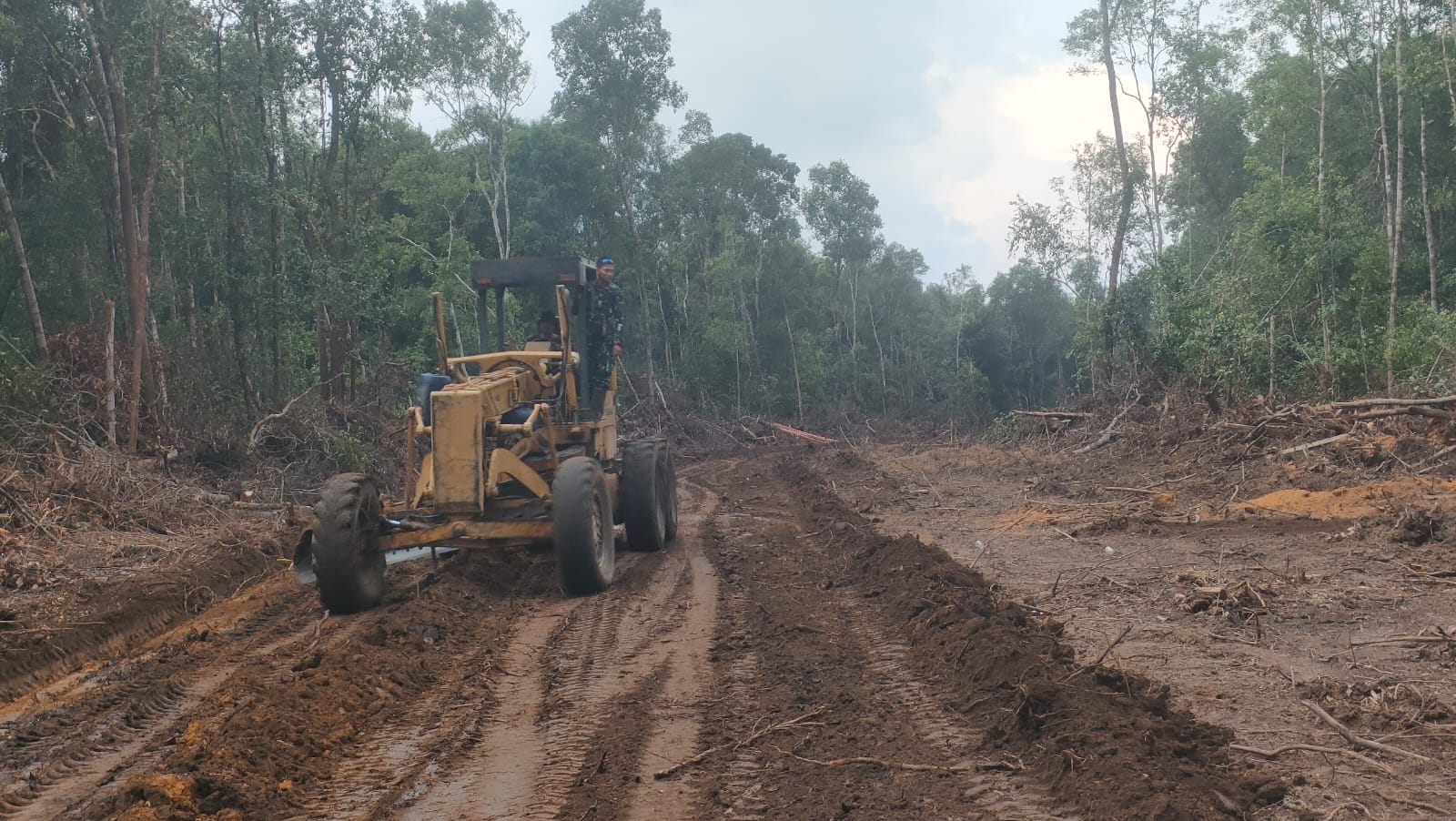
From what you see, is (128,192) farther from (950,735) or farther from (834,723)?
(950,735)

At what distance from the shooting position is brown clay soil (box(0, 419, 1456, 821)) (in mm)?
4168

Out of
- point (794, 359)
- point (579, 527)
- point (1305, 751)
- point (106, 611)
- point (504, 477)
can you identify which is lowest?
point (1305, 751)

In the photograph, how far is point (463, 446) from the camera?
8.48 meters

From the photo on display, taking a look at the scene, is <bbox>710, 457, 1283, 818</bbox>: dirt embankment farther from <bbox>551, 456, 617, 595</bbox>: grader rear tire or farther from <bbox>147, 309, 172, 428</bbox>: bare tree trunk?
<bbox>147, 309, 172, 428</bbox>: bare tree trunk

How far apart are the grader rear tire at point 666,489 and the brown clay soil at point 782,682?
74 cm

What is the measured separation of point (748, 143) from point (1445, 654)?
44147 mm

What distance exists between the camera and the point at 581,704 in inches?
222

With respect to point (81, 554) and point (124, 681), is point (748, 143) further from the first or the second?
point (124, 681)

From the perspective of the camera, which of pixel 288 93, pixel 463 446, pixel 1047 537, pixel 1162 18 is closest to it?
pixel 463 446

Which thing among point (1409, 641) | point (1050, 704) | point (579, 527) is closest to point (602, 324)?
point (579, 527)

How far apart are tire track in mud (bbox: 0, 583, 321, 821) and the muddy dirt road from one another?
2 centimetres

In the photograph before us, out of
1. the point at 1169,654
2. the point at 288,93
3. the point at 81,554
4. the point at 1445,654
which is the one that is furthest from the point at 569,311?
the point at 288,93

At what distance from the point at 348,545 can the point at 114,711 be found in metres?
2.27

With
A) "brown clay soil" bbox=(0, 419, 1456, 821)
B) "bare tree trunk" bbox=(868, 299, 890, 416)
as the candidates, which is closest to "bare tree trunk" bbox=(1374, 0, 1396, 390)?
"brown clay soil" bbox=(0, 419, 1456, 821)
